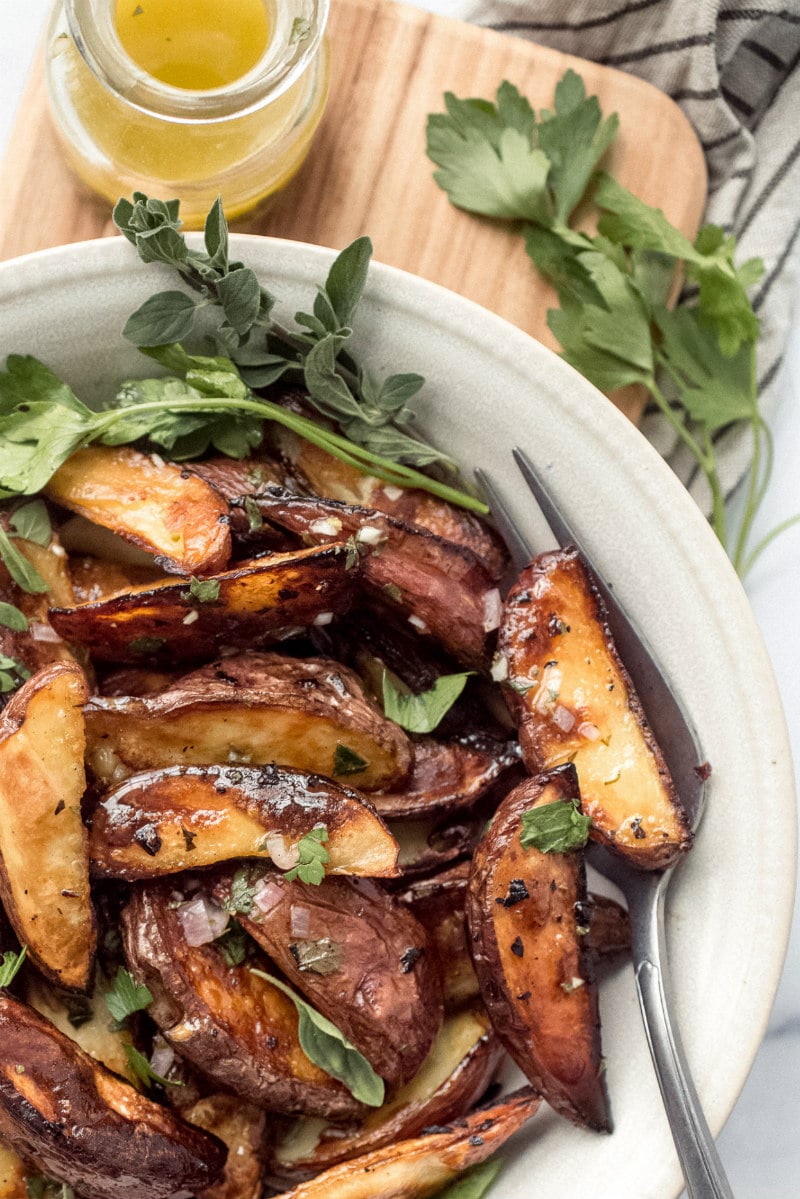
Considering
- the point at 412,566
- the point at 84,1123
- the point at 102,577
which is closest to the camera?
the point at 84,1123

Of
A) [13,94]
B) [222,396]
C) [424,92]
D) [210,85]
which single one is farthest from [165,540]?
[13,94]

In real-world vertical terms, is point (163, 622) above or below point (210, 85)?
below

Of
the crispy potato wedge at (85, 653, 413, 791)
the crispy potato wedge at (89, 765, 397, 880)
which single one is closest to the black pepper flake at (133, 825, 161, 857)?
the crispy potato wedge at (89, 765, 397, 880)

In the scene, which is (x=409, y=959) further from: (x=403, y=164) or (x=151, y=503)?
(x=403, y=164)

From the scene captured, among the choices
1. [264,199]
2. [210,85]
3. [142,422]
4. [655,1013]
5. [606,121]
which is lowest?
[655,1013]

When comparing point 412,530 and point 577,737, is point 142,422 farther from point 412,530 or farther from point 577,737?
point 577,737

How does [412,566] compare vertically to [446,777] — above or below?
above

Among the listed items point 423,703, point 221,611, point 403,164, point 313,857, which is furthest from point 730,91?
point 313,857

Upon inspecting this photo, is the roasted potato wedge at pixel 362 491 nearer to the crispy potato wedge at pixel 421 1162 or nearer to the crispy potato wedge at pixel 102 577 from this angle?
the crispy potato wedge at pixel 102 577
